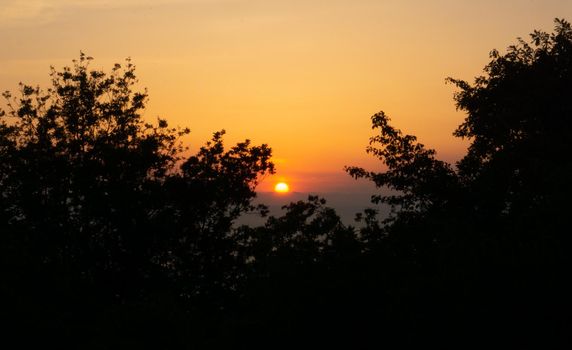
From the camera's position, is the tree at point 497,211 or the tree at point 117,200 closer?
the tree at point 497,211

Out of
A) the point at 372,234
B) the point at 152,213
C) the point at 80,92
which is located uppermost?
the point at 80,92

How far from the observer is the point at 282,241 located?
20594 millimetres

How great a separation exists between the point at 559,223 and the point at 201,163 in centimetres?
1795

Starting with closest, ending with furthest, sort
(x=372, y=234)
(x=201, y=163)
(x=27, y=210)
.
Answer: (x=372, y=234) → (x=27, y=210) → (x=201, y=163)

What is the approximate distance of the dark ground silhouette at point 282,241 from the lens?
15.5m

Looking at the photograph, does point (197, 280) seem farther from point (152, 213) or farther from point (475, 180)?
point (475, 180)

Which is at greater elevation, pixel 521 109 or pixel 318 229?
pixel 521 109

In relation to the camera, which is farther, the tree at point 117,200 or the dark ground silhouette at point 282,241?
the tree at point 117,200

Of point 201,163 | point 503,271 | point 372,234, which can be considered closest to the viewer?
point 503,271

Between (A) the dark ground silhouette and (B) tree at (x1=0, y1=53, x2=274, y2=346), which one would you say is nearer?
(A) the dark ground silhouette

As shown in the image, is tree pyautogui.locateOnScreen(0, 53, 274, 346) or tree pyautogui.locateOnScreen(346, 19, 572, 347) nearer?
tree pyautogui.locateOnScreen(346, 19, 572, 347)

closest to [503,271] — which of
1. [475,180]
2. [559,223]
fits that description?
[559,223]

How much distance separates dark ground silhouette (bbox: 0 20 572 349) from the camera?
15492mm

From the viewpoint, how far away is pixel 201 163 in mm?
31031
